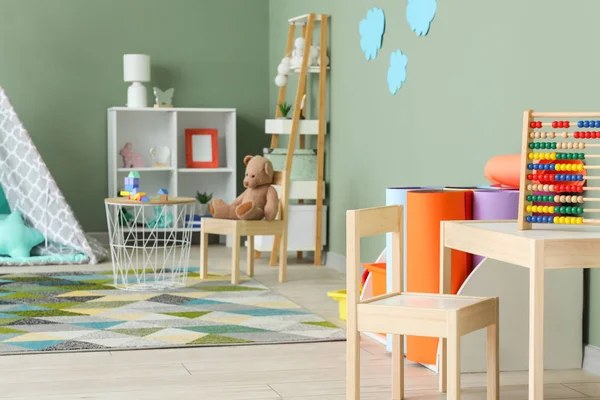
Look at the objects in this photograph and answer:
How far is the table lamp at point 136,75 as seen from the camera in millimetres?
6000

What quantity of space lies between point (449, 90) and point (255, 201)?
1333 mm

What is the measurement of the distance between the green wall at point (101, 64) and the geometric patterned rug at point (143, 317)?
184 cm

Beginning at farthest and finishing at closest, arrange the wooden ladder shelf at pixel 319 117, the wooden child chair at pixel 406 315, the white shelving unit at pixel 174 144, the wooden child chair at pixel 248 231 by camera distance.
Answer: the white shelving unit at pixel 174 144, the wooden ladder shelf at pixel 319 117, the wooden child chair at pixel 248 231, the wooden child chair at pixel 406 315

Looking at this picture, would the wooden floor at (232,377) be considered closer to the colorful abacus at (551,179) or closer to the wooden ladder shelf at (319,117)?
the colorful abacus at (551,179)

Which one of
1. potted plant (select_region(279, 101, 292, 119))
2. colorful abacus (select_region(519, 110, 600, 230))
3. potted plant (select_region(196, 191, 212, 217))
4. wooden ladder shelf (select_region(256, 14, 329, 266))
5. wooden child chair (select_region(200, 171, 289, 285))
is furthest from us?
potted plant (select_region(196, 191, 212, 217))

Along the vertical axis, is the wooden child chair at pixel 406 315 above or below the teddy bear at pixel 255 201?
below

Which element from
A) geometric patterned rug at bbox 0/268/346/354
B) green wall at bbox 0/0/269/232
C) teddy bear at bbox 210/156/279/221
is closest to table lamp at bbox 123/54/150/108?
green wall at bbox 0/0/269/232

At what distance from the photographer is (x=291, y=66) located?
17.9ft

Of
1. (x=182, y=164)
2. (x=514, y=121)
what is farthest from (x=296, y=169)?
(x=514, y=121)

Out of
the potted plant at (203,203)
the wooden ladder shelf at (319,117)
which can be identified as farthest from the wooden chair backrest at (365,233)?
the potted plant at (203,203)

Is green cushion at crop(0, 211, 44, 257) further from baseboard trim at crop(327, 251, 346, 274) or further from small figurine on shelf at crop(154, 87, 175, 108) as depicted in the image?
Result: baseboard trim at crop(327, 251, 346, 274)

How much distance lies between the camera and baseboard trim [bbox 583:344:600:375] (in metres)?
2.81

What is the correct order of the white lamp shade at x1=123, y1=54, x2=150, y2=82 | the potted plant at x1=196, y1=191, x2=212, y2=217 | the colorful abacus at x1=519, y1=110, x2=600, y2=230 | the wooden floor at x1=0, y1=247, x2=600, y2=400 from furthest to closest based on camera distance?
the potted plant at x1=196, y1=191, x2=212, y2=217
the white lamp shade at x1=123, y1=54, x2=150, y2=82
the wooden floor at x1=0, y1=247, x2=600, y2=400
the colorful abacus at x1=519, y1=110, x2=600, y2=230

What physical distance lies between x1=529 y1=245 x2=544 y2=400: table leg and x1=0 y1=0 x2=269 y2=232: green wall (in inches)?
185
